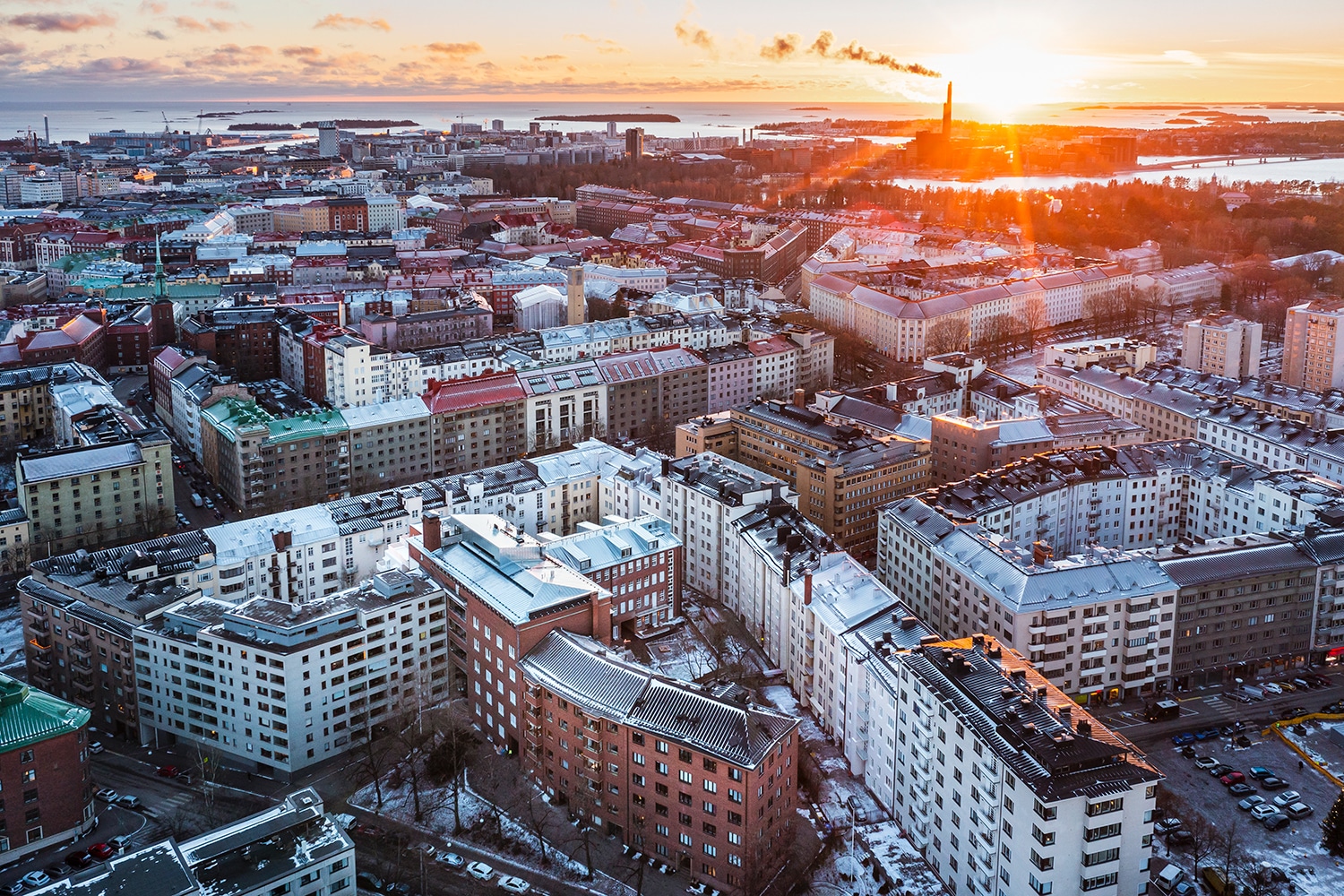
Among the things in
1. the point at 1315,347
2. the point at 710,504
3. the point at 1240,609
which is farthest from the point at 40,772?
the point at 1315,347

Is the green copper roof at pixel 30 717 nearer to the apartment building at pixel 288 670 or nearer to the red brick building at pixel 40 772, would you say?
the red brick building at pixel 40 772

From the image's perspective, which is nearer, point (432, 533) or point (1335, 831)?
point (1335, 831)

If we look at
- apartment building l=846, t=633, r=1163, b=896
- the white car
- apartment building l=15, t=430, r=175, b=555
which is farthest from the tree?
apartment building l=15, t=430, r=175, b=555

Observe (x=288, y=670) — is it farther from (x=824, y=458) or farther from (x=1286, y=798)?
(x=1286, y=798)

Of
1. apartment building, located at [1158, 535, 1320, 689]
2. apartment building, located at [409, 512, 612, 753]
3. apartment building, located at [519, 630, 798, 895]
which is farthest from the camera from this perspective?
apartment building, located at [1158, 535, 1320, 689]

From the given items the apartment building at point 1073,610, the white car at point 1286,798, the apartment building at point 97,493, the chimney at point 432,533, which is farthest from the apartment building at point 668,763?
the apartment building at point 97,493

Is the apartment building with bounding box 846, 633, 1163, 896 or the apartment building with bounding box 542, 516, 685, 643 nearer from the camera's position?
the apartment building with bounding box 846, 633, 1163, 896

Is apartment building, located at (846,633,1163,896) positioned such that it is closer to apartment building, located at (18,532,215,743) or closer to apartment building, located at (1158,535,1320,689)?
apartment building, located at (1158,535,1320,689)
